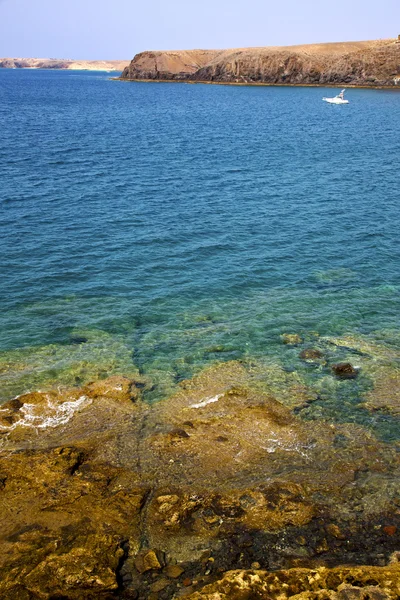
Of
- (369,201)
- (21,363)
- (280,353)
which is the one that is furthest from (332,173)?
(21,363)

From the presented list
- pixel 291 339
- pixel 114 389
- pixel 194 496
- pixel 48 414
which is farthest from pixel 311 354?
pixel 48 414

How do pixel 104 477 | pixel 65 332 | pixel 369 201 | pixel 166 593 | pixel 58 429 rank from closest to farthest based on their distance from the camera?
pixel 166 593
pixel 104 477
pixel 58 429
pixel 65 332
pixel 369 201

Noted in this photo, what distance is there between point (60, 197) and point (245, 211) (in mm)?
16053

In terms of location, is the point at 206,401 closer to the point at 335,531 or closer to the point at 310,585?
the point at 335,531

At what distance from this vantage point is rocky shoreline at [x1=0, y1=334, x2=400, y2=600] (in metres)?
11.5

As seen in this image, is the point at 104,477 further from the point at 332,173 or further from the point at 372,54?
the point at 372,54

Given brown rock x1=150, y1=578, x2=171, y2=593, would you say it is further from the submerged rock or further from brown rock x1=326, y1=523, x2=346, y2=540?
brown rock x1=326, y1=523, x2=346, y2=540

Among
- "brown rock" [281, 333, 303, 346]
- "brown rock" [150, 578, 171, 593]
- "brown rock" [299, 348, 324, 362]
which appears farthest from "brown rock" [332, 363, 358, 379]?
"brown rock" [150, 578, 171, 593]

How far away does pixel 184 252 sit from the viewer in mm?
33938

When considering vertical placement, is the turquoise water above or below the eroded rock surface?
above

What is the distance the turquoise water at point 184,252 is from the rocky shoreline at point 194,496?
1.96 metres

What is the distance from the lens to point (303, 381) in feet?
67.4

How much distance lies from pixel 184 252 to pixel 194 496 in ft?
71.0

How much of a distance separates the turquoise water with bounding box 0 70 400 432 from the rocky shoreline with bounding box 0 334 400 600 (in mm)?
1956
